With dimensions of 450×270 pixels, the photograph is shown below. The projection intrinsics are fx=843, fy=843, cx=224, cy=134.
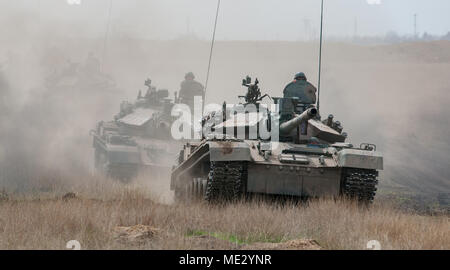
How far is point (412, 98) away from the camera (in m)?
46.8

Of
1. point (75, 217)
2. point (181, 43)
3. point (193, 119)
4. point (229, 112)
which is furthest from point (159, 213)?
point (181, 43)

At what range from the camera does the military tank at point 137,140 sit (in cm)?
2077

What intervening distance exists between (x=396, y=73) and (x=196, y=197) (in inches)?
1754

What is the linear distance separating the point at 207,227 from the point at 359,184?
3.74 meters

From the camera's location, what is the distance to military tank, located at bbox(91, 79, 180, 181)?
2077 cm

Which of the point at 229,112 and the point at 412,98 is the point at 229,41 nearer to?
the point at 412,98

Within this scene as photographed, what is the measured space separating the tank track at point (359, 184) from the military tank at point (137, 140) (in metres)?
7.63

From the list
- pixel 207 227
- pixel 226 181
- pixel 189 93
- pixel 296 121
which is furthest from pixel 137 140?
pixel 207 227

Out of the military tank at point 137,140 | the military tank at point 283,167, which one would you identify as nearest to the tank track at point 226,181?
the military tank at point 283,167

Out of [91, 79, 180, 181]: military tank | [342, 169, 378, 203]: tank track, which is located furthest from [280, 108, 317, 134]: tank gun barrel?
[91, 79, 180, 181]: military tank

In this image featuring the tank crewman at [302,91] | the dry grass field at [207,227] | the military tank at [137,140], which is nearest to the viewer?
the dry grass field at [207,227]

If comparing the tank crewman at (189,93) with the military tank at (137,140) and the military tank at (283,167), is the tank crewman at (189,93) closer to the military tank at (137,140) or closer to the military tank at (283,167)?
the military tank at (137,140)

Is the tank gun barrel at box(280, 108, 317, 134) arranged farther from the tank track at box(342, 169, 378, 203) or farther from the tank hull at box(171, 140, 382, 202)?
the tank track at box(342, 169, 378, 203)
